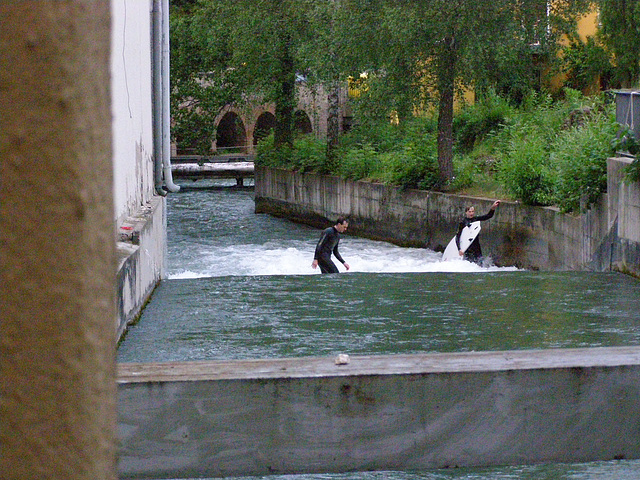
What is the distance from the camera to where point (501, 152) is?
26.7 metres

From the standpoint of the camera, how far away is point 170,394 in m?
3.82

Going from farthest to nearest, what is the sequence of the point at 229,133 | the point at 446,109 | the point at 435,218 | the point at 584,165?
the point at 229,133 → the point at 435,218 → the point at 446,109 → the point at 584,165

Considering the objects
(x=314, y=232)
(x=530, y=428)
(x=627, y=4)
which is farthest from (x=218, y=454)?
(x=627, y=4)

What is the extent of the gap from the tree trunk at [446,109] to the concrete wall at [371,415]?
2004 centimetres

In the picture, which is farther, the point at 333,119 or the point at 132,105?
the point at 333,119

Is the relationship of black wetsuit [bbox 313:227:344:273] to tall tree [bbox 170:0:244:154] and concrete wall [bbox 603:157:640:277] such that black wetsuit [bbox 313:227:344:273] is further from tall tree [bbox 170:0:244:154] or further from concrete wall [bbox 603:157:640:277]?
tall tree [bbox 170:0:244:154]

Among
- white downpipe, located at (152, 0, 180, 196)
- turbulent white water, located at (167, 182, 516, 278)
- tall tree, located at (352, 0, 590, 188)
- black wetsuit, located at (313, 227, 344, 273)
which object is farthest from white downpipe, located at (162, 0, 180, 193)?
tall tree, located at (352, 0, 590, 188)

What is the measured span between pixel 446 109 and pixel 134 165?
1377 centimetres

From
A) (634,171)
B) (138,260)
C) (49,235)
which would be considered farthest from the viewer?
(634,171)

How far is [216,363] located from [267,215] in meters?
32.8

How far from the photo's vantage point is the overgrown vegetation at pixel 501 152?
61.2 ft

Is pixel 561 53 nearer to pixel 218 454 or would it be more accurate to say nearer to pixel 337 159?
pixel 337 159

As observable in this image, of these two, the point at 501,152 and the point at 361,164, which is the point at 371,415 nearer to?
the point at 501,152

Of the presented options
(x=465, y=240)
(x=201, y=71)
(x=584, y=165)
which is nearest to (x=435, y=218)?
(x=465, y=240)
